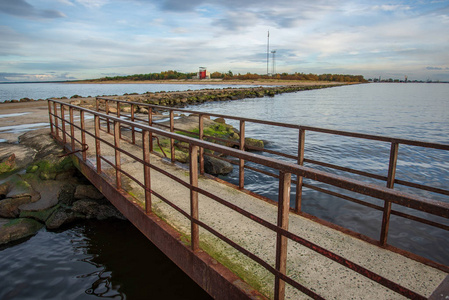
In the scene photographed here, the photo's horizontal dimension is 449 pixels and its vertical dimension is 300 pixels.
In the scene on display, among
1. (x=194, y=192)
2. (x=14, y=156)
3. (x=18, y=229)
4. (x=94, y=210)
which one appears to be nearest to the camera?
(x=194, y=192)

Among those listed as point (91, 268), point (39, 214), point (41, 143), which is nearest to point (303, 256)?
point (91, 268)

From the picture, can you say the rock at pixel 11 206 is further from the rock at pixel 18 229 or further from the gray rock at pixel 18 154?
the gray rock at pixel 18 154

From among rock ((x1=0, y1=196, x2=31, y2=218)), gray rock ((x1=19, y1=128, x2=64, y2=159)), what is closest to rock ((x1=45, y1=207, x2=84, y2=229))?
rock ((x1=0, y1=196, x2=31, y2=218))

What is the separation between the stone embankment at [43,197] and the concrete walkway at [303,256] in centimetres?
219

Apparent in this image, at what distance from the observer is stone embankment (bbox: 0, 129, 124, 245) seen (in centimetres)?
610

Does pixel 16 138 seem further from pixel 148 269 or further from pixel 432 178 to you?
pixel 432 178

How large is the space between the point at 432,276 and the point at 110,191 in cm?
445

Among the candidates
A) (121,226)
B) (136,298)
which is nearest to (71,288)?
(136,298)

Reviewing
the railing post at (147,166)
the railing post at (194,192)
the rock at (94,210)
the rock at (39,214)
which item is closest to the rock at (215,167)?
the rock at (94,210)

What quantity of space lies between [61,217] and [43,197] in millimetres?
981

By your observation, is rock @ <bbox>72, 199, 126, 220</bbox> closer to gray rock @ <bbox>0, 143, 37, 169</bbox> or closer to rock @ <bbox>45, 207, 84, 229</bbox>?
rock @ <bbox>45, 207, 84, 229</bbox>

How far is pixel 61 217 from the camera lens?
6.21 meters

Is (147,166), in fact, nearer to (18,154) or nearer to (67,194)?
(67,194)

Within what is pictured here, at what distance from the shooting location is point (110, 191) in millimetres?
5270
